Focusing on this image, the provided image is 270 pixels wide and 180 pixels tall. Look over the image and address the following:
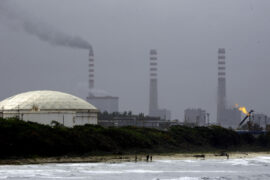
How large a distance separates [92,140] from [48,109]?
115 ft

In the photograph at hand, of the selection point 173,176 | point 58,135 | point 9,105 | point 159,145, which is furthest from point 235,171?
point 9,105

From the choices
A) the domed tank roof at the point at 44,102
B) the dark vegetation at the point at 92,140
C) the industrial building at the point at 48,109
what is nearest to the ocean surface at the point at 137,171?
the dark vegetation at the point at 92,140

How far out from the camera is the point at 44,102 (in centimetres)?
12500

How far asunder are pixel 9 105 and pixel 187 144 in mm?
37917

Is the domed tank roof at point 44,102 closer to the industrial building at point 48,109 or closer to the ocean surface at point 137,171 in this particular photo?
the industrial building at point 48,109

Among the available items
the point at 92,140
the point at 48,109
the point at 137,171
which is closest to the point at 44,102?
the point at 48,109

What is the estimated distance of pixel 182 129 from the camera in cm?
12725

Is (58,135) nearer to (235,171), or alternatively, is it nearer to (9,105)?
(235,171)

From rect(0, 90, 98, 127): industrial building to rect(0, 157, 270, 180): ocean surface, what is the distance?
46.9 meters

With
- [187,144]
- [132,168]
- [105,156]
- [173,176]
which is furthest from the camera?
[187,144]

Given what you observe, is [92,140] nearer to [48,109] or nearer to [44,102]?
[48,109]

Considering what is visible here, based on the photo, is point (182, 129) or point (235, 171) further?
point (182, 129)

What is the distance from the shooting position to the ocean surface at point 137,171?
5769 centimetres

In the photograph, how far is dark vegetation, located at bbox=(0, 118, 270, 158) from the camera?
77375mm
